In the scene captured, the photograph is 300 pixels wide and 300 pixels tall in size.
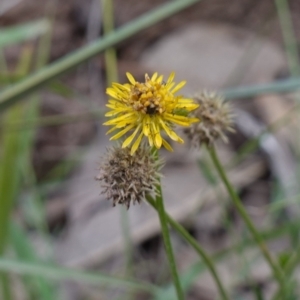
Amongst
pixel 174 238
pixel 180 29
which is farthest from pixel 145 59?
pixel 174 238

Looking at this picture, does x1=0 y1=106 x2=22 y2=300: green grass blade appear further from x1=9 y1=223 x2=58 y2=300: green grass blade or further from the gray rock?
the gray rock

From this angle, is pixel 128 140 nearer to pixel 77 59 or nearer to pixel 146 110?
pixel 146 110

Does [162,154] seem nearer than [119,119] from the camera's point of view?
No

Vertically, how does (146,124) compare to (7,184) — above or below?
below

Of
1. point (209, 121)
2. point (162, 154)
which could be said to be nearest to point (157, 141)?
point (209, 121)

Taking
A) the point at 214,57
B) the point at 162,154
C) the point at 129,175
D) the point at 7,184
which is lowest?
the point at 129,175

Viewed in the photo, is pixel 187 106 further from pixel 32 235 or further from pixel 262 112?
pixel 32 235
